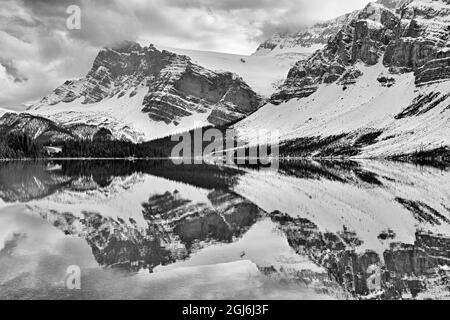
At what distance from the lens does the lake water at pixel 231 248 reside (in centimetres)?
2559

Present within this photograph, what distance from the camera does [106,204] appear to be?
63375 mm

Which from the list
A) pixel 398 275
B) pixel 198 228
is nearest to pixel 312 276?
pixel 398 275

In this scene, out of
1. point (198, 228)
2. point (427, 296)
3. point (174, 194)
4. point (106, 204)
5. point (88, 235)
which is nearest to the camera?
point (427, 296)

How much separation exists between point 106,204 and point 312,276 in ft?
130

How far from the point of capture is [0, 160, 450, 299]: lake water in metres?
25.6

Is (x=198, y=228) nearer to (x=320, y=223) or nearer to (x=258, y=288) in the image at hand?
(x=320, y=223)

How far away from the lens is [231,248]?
36.5 m

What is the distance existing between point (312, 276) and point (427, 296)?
5.90 m
